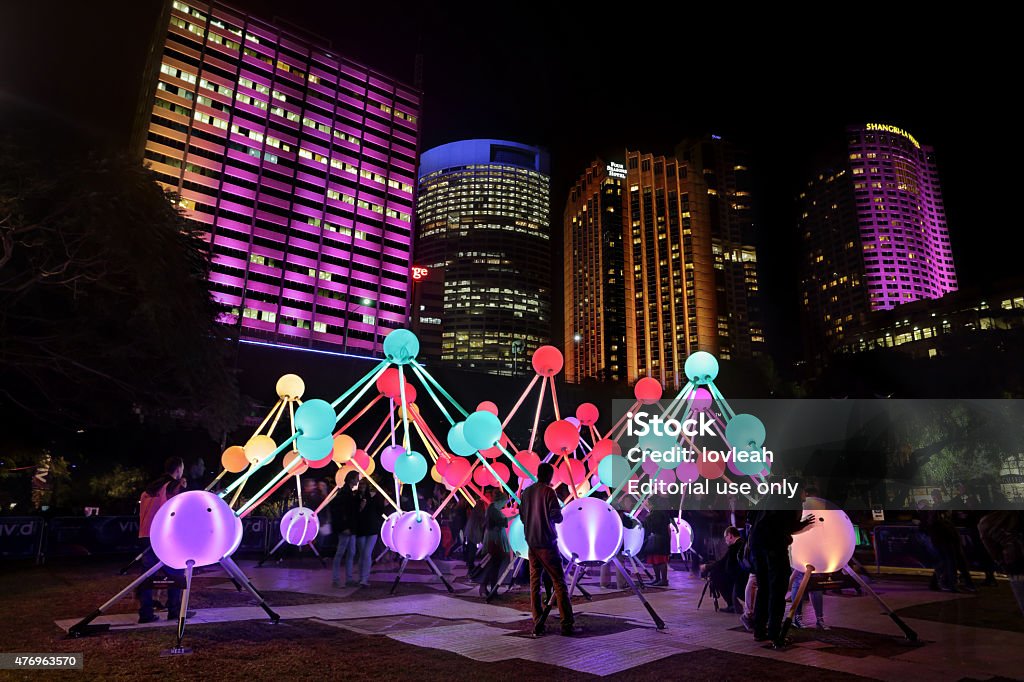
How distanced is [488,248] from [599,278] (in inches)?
Answer: 1956

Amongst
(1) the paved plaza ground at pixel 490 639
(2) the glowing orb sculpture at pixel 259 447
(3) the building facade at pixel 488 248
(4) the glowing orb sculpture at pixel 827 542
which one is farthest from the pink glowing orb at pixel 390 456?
(3) the building facade at pixel 488 248

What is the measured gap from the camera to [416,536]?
32.0 ft

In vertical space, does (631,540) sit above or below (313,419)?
below

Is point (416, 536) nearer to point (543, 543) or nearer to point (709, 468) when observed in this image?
point (543, 543)

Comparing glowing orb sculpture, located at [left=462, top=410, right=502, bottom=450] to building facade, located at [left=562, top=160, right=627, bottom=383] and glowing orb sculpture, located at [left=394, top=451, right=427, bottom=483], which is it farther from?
building facade, located at [left=562, top=160, right=627, bottom=383]

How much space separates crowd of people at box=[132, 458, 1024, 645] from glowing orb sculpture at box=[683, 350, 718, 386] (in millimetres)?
2754

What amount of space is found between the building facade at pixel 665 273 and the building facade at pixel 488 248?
4235 centimetres

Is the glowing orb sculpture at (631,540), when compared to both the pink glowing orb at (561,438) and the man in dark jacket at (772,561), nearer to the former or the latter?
the pink glowing orb at (561,438)

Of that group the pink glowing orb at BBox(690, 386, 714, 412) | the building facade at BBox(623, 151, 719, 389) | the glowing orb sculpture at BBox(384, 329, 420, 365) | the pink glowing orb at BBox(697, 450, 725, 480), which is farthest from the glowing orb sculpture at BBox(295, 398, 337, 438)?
the building facade at BBox(623, 151, 719, 389)

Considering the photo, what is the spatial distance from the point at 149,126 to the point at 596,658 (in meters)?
105

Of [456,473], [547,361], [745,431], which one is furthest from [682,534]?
[547,361]

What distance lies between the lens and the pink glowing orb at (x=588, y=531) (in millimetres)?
7105

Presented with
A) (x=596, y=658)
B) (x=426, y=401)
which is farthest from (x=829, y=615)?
(x=426, y=401)

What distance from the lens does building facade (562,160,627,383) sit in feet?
412
